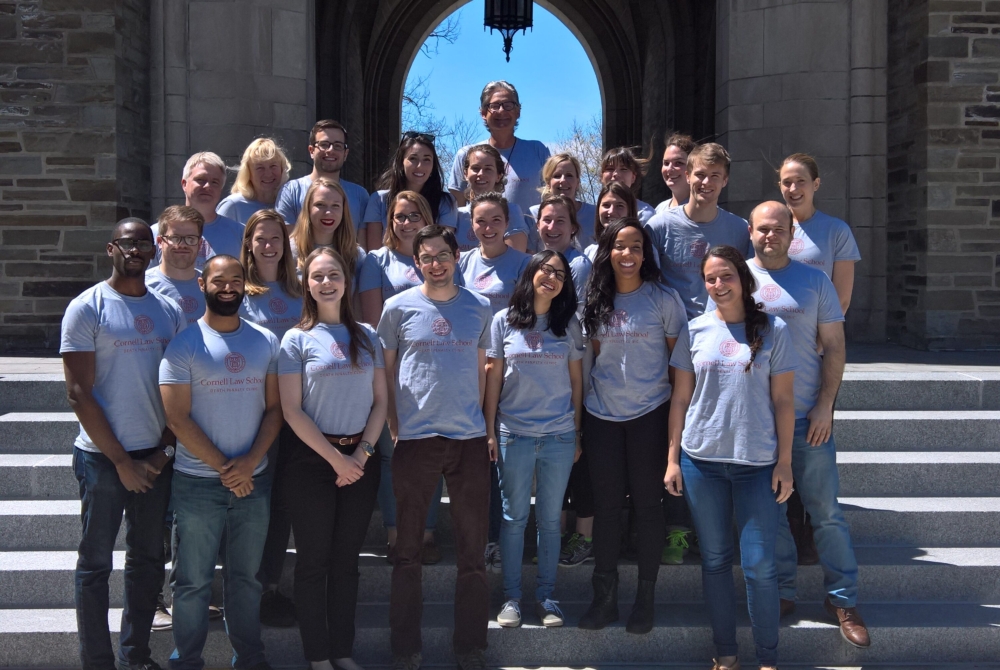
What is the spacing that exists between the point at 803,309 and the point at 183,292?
255 centimetres

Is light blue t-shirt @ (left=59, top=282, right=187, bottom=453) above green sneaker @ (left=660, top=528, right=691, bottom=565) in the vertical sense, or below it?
above

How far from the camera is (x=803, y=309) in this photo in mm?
3961

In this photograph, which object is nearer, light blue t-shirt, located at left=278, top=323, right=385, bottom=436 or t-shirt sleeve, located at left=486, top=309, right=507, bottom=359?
light blue t-shirt, located at left=278, top=323, right=385, bottom=436

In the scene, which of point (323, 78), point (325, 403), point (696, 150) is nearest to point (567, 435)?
point (325, 403)

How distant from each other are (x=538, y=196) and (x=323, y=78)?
23.4 feet

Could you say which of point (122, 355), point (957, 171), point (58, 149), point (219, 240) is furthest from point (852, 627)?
point (58, 149)

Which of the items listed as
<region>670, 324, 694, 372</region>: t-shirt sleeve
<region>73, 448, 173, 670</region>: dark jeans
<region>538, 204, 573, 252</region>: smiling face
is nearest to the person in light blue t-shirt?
<region>538, 204, 573, 252</region>: smiling face

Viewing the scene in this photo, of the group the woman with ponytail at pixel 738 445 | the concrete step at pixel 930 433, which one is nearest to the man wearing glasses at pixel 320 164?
the woman with ponytail at pixel 738 445

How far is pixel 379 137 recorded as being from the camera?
57.7 ft

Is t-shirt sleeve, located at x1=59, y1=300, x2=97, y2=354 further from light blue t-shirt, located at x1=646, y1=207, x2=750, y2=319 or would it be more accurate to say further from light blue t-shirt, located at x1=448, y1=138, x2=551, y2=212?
light blue t-shirt, located at x1=646, y1=207, x2=750, y2=319

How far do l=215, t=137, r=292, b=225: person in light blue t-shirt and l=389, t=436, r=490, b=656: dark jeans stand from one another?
162cm

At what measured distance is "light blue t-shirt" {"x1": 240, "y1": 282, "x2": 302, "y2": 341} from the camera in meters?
4.03

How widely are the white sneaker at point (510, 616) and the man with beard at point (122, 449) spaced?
1.38 meters

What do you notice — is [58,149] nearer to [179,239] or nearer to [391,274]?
[179,239]
